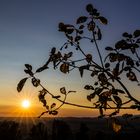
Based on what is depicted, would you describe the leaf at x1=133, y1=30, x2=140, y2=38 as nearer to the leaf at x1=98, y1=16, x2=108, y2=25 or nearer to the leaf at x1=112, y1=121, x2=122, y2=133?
the leaf at x1=98, y1=16, x2=108, y2=25

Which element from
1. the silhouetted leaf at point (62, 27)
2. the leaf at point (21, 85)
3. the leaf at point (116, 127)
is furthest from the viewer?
the silhouetted leaf at point (62, 27)

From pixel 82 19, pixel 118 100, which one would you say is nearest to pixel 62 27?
pixel 82 19

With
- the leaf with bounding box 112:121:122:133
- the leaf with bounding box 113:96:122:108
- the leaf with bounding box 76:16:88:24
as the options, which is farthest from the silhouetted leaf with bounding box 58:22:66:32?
the leaf with bounding box 112:121:122:133

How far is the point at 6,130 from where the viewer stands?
32.0 metres

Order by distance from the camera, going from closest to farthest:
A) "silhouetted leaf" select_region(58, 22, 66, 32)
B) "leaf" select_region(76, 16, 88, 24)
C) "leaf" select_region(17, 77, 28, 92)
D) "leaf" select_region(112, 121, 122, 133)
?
1. "leaf" select_region(17, 77, 28, 92)
2. "leaf" select_region(112, 121, 122, 133)
3. "leaf" select_region(76, 16, 88, 24)
4. "silhouetted leaf" select_region(58, 22, 66, 32)

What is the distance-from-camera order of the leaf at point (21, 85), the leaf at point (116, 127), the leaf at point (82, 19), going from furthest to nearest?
the leaf at point (82, 19), the leaf at point (116, 127), the leaf at point (21, 85)

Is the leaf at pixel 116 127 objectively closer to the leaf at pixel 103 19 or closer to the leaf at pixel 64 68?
the leaf at pixel 64 68

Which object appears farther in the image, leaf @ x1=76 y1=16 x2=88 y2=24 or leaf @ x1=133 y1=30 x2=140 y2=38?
leaf @ x1=76 y1=16 x2=88 y2=24

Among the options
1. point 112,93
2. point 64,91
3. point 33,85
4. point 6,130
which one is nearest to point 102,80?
point 112,93

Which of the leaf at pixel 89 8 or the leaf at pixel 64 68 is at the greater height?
the leaf at pixel 89 8

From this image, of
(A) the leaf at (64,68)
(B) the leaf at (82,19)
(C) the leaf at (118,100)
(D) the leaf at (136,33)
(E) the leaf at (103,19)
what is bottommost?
(C) the leaf at (118,100)

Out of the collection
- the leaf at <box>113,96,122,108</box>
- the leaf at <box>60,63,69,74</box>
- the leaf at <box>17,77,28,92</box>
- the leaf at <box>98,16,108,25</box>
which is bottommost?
the leaf at <box>113,96,122,108</box>

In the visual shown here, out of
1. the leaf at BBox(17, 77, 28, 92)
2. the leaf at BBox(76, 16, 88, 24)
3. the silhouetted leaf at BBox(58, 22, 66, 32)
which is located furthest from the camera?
the silhouetted leaf at BBox(58, 22, 66, 32)

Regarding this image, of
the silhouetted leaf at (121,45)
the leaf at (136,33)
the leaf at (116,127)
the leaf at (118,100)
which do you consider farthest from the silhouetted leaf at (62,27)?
the leaf at (116,127)
